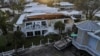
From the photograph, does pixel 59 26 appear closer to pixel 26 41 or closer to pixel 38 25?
pixel 38 25

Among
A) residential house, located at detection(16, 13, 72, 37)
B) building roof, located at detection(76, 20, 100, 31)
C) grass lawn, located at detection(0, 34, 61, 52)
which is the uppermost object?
building roof, located at detection(76, 20, 100, 31)

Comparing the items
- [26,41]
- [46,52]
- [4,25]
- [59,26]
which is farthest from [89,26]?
[4,25]

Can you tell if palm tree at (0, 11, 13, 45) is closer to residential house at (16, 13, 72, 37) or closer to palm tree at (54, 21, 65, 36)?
residential house at (16, 13, 72, 37)

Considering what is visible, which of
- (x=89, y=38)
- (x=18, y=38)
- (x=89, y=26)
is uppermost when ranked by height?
(x=89, y=26)

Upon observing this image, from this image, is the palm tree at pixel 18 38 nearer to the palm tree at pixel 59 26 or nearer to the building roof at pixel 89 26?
the palm tree at pixel 59 26

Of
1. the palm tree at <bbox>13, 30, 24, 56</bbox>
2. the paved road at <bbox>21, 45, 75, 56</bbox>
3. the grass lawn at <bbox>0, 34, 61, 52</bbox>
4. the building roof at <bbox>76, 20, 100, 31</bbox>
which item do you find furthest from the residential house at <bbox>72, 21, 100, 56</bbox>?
the palm tree at <bbox>13, 30, 24, 56</bbox>

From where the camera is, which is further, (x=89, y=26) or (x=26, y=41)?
(x=26, y=41)

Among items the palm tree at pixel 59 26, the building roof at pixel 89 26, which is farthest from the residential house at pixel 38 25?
the building roof at pixel 89 26

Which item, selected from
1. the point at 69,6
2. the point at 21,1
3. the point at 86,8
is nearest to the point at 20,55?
the point at 86,8

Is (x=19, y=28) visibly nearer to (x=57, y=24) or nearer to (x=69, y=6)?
(x=57, y=24)
